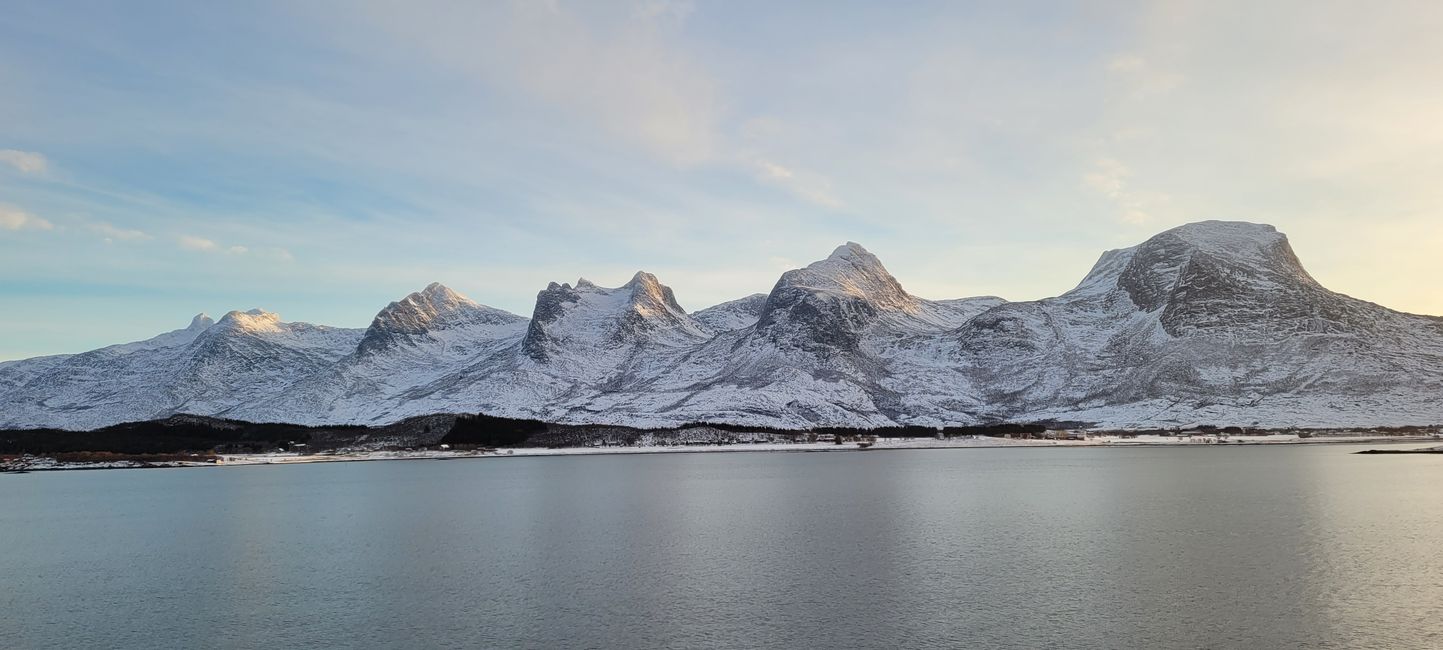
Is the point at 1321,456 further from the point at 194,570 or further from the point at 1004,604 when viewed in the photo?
the point at 194,570

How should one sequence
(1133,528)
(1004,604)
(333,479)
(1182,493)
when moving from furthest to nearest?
(333,479) → (1182,493) → (1133,528) → (1004,604)

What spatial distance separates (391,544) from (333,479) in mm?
93167

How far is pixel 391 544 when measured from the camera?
62125 millimetres

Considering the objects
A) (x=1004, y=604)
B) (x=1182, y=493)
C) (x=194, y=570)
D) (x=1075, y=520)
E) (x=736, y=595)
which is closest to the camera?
(x=1004, y=604)

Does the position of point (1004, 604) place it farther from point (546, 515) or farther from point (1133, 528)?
point (546, 515)

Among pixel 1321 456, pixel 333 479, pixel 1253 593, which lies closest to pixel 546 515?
pixel 1253 593

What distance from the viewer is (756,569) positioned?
162 feet

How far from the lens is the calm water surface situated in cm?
3578

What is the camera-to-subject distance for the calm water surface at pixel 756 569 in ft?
117

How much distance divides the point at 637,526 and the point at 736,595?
2850cm

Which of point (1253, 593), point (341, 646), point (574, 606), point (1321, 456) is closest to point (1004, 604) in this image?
point (1253, 593)

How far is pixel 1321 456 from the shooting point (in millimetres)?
154375

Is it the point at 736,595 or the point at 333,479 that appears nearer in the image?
the point at 736,595

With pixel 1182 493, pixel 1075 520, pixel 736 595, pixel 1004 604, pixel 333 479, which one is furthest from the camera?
pixel 333 479
